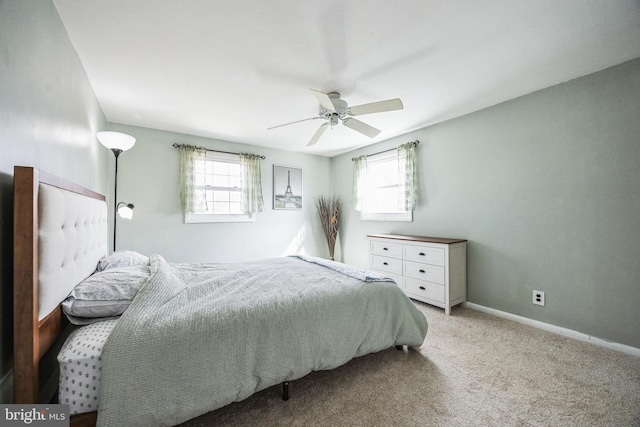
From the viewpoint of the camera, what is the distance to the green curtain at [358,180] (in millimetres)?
4371

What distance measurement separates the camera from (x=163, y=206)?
350cm

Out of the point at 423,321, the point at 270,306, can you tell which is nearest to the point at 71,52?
the point at 270,306

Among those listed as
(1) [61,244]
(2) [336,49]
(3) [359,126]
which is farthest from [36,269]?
(3) [359,126]

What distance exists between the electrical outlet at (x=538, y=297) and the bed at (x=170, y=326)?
57.8 inches

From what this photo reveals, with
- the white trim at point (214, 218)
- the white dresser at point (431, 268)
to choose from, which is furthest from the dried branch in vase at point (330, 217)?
the white dresser at point (431, 268)

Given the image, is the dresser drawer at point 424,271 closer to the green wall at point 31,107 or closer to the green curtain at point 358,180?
the green curtain at point 358,180

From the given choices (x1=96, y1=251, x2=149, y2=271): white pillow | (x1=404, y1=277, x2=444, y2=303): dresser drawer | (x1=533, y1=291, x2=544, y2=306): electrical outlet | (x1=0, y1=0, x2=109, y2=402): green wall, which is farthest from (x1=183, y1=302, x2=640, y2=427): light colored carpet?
(x1=96, y1=251, x2=149, y2=271): white pillow

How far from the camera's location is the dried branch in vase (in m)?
4.82

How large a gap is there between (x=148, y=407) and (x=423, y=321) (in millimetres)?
1825

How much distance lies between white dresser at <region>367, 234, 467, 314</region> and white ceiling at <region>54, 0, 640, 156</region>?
1629 millimetres

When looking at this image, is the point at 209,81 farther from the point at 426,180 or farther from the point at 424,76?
the point at 426,180

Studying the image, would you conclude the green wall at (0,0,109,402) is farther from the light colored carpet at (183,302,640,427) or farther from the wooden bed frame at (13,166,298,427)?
the light colored carpet at (183,302,640,427)

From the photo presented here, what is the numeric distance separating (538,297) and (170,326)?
3.17 metres

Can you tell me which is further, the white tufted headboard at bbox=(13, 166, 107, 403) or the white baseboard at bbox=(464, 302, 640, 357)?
the white baseboard at bbox=(464, 302, 640, 357)
